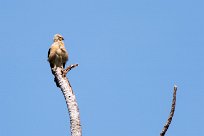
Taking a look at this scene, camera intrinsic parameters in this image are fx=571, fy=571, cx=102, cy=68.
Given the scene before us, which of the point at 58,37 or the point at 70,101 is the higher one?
the point at 58,37

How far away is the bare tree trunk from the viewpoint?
1079cm

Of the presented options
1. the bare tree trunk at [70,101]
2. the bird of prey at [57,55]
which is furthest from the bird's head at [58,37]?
the bare tree trunk at [70,101]

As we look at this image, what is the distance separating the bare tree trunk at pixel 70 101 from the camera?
10789mm

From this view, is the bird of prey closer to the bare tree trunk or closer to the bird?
the bird

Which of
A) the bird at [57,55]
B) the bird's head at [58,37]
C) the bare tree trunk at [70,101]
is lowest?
the bare tree trunk at [70,101]

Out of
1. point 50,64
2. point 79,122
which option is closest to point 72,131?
point 79,122

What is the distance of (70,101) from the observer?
37.2 feet

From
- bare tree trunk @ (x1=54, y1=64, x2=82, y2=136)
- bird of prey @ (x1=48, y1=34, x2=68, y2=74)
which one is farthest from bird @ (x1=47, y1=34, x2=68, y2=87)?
bare tree trunk @ (x1=54, y1=64, x2=82, y2=136)

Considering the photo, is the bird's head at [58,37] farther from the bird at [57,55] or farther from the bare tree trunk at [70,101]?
the bare tree trunk at [70,101]

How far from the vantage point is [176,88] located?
8.67m

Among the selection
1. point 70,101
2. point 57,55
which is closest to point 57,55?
point 57,55

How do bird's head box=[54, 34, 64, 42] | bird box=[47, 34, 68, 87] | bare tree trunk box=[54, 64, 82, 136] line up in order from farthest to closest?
bird's head box=[54, 34, 64, 42]
bird box=[47, 34, 68, 87]
bare tree trunk box=[54, 64, 82, 136]

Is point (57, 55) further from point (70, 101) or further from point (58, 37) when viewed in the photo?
point (70, 101)

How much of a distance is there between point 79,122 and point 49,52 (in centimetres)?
548
